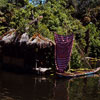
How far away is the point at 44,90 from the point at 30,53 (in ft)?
19.7

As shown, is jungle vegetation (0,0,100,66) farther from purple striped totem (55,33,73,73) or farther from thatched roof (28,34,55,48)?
purple striped totem (55,33,73,73)

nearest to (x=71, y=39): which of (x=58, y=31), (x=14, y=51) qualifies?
(x=58, y=31)

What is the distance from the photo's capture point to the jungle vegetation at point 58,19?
55.6 ft

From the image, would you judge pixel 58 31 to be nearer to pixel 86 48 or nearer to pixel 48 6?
pixel 48 6

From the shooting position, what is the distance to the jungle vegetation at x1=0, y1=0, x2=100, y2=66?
1695 cm

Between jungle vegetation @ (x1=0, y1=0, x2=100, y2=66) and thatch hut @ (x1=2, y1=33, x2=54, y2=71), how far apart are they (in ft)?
3.62

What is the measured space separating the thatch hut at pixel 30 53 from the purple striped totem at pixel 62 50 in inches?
21.6

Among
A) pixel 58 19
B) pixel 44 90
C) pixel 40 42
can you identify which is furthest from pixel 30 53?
pixel 58 19

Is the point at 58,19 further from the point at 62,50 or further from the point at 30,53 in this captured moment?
the point at 62,50

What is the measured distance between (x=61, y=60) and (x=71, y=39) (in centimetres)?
173

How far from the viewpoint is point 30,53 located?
53.5 ft

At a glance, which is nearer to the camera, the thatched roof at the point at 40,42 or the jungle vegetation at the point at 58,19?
the thatched roof at the point at 40,42

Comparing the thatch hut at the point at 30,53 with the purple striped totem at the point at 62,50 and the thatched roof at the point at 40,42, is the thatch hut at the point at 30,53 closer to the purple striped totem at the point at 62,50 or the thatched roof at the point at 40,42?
the thatched roof at the point at 40,42

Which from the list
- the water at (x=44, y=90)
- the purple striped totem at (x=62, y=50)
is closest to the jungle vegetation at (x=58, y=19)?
the purple striped totem at (x=62, y=50)
